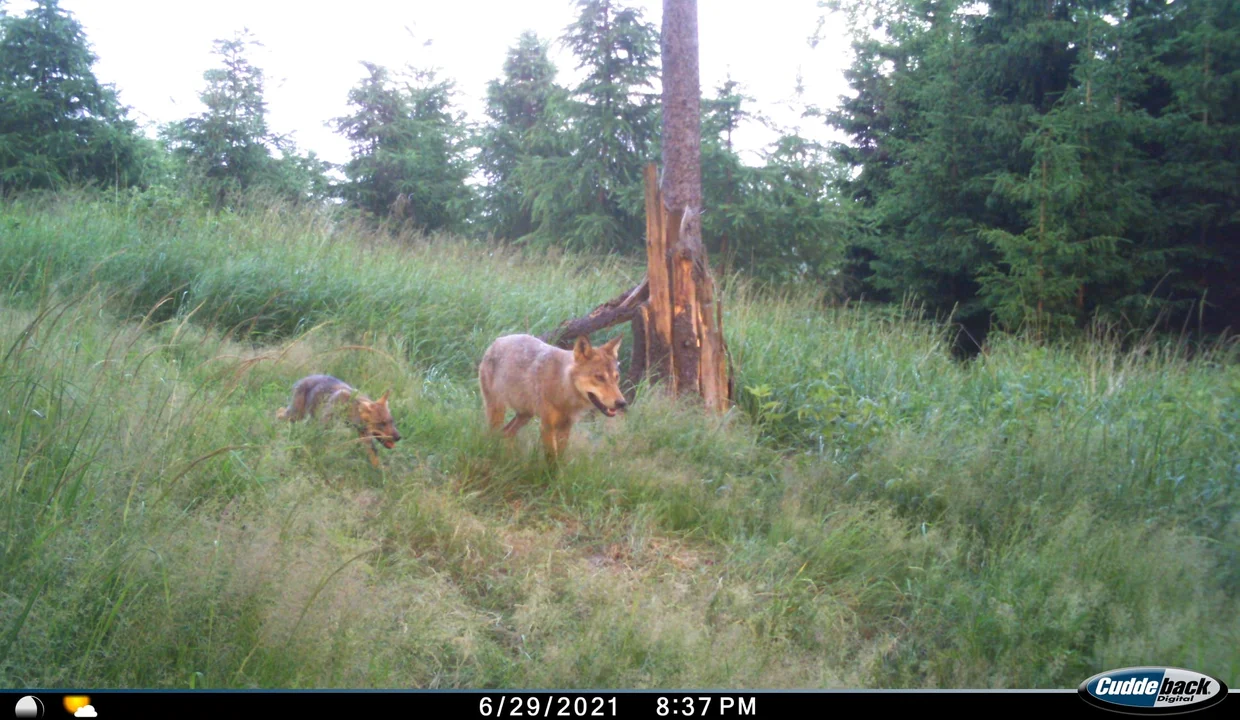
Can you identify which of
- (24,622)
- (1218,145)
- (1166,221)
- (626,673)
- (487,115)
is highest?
(487,115)

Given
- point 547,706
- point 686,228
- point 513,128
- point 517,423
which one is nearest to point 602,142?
point 513,128

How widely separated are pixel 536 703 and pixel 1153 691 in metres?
2.06

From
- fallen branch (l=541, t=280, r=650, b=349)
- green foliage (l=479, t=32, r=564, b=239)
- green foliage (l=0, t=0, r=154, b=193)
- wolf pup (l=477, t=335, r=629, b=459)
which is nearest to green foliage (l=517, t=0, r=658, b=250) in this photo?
green foliage (l=479, t=32, r=564, b=239)

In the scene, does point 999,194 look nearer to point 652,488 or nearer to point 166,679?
point 652,488

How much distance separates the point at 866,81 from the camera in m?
19.5

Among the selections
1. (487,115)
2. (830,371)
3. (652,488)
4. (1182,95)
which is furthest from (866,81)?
(652,488)

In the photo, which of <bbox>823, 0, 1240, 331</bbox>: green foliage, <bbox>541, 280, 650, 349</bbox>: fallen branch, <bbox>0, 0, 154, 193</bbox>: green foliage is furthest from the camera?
<bbox>0, 0, 154, 193</bbox>: green foliage

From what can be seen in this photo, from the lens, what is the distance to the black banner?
2.81 metres

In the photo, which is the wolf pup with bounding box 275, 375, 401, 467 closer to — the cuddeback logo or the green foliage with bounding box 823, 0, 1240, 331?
the cuddeback logo

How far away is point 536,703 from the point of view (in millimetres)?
3115

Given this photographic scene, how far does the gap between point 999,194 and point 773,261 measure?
540 centimetres

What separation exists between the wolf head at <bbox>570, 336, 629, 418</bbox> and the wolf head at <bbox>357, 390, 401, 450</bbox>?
4.25 feet

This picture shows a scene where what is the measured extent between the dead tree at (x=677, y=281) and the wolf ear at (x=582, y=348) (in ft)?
7.14

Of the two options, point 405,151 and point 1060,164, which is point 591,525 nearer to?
point 1060,164
